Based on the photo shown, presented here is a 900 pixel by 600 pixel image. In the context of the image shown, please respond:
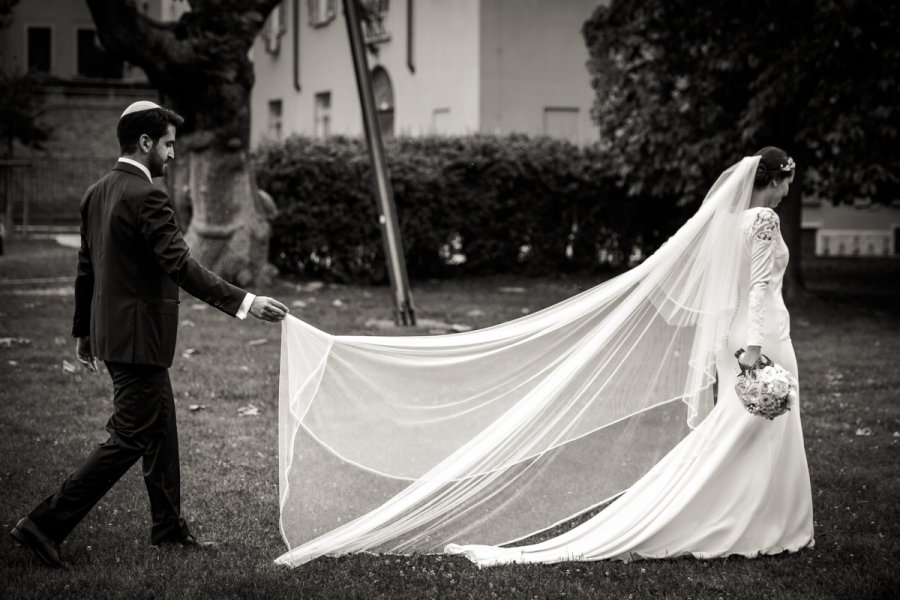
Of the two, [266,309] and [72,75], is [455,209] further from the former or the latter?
[72,75]

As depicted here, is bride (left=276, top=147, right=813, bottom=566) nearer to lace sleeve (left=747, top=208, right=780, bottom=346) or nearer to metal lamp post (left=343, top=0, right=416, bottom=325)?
lace sleeve (left=747, top=208, right=780, bottom=346)

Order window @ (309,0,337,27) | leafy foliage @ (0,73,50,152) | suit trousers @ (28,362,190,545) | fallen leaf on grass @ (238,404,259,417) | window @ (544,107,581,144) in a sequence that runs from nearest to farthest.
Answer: suit trousers @ (28,362,190,545) < fallen leaf on grass @ (238,404,259,417) < window @ (544,107,581,144) < leafy foliage @ (0,73,50,152) < window @ (309,0,337,27)

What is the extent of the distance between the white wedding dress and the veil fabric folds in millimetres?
175

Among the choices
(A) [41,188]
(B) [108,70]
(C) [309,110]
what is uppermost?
(B) [108,70]

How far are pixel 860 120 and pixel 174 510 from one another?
34.8 feet

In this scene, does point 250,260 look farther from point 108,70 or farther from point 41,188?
point 108,70

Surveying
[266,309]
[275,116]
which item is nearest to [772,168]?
[266,309]

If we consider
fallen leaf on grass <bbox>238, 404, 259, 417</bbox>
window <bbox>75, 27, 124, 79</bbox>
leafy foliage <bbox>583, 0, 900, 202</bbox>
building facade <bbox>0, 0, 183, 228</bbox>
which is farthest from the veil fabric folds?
window <bbox>75, 27, 124, 79</bbox>

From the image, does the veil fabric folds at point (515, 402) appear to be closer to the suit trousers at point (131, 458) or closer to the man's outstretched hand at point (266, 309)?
the man's outstretched hand at point (266, 309)

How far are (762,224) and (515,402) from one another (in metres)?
1.64

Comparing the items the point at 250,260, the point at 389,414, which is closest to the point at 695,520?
the point at 389,414

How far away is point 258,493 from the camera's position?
20.1 ft

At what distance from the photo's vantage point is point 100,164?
1350 inches

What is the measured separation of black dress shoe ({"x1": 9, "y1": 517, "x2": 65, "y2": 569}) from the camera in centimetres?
477
